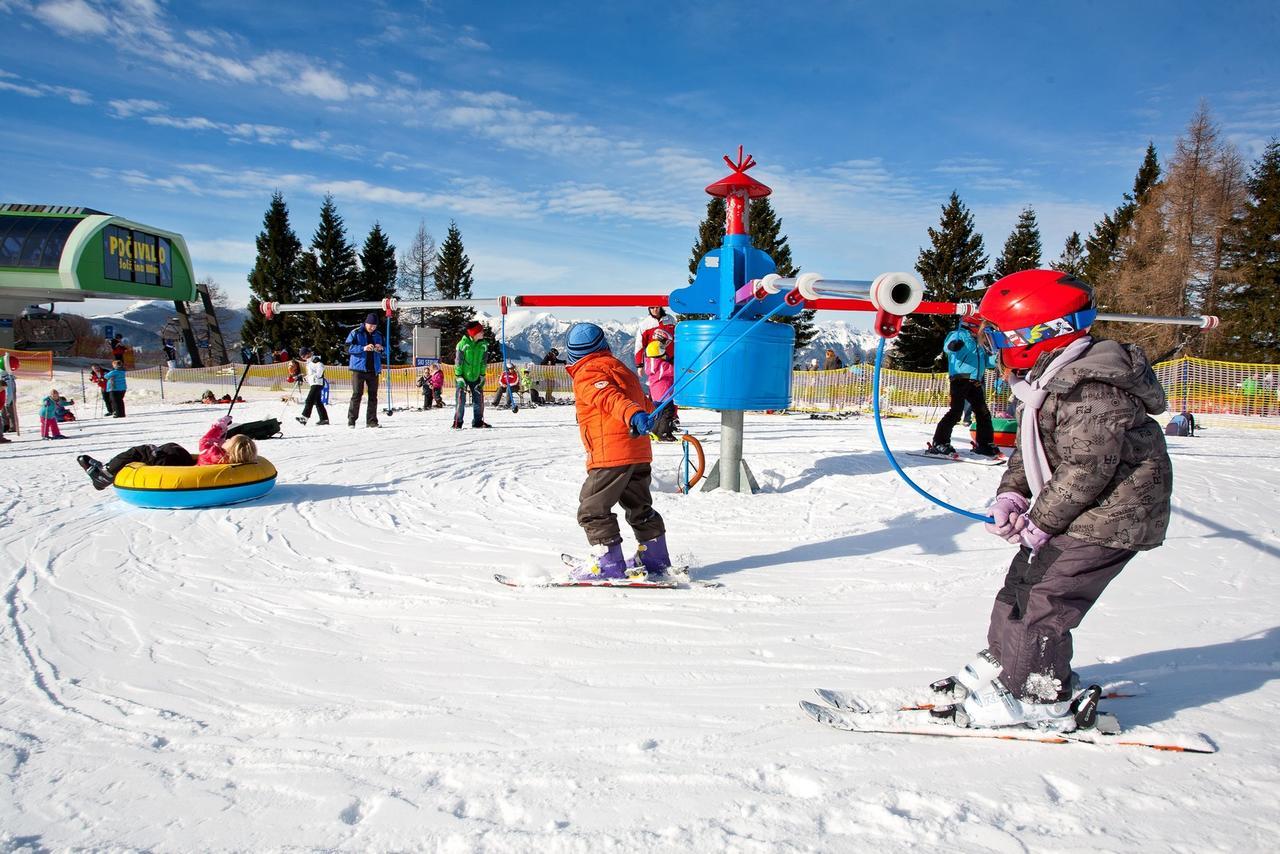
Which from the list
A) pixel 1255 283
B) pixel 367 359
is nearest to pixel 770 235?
pixel 1255 283

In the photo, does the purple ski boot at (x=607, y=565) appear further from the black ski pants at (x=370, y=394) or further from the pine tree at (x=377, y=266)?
the pine tree at (x=377, y=266)

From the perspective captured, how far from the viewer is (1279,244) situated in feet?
100

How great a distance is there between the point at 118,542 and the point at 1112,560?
6.60 meters

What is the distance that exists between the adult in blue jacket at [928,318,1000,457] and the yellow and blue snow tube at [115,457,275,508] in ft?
28.3

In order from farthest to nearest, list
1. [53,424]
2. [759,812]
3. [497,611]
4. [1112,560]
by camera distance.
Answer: [53,424] < [497,611] < [1112,560] < [759,812]

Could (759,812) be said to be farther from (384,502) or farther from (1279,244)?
(1279,244)

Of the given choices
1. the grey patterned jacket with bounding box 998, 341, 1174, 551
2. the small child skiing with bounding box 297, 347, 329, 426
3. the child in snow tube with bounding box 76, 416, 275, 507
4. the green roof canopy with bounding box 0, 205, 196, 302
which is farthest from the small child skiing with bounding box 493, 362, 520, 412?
the green roof canopy with bounding box 0, 205, 196, 302

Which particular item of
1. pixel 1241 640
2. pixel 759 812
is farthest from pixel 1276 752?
pixel 759 812

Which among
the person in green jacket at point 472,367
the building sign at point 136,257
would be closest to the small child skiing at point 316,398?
the person in green jacket at point 472,367

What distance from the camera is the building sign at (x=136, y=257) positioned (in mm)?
33344

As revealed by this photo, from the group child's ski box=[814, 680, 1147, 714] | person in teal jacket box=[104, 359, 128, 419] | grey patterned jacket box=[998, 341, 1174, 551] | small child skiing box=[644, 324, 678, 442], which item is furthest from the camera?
person in teal jacket box=[104, 359, 128, 419]

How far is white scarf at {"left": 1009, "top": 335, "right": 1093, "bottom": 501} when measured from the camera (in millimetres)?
2629

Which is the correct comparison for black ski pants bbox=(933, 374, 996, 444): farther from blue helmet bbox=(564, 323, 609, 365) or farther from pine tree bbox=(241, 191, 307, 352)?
pine tree bbox=(241, 191, 307, 352)

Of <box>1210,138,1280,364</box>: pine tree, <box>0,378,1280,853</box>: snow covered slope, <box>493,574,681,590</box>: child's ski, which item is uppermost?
<box>1210,138,1280,364</box>: pine tree
